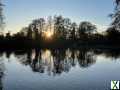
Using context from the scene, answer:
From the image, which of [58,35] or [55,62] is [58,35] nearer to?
[58,35]

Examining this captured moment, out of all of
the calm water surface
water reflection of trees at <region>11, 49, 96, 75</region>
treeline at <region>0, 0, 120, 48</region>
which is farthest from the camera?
treeline at <region>0, 0, 120, 48</region>

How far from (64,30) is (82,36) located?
4.42 metres

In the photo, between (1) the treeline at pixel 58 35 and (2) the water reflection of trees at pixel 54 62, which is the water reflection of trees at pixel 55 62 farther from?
(1) the treeline at pixel 58 35

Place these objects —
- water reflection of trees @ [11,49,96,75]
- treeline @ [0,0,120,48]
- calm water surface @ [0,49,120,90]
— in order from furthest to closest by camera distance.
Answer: treeline @ [0,0,120,48]
water reflection of trees @ [11,49,96,75]
calm water surface @ [0,49,120,90]

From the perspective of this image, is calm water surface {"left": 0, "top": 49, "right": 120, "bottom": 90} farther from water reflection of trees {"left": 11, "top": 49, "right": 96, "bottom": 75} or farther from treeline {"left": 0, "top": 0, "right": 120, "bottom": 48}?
treeline {"left": 0, "top": 0, "right": 120, "bottom": 48}

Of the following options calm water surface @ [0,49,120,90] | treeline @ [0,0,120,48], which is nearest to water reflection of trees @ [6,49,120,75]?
calm water surface @ [0,49,120,90]

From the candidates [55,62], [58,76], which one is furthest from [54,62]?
[58,76]

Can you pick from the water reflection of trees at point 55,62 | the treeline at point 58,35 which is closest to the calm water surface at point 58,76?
the water reflection of trees at point 55,62

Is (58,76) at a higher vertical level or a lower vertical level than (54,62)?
lower

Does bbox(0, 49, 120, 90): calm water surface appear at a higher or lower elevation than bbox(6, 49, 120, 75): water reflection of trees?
lower

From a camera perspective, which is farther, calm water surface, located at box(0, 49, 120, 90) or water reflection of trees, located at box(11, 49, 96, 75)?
water reflection of trees, located at box(11, 49, 96, 75)

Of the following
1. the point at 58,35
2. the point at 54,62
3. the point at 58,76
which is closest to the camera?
the point at 58,76

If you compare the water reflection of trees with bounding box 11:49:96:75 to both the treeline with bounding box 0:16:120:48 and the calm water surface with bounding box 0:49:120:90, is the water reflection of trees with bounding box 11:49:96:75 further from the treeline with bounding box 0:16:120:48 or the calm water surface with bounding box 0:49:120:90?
the treeline with bounding box 0:16:120:48

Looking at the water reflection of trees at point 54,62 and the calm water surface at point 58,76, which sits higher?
the water reflection of trees at point 54,62
